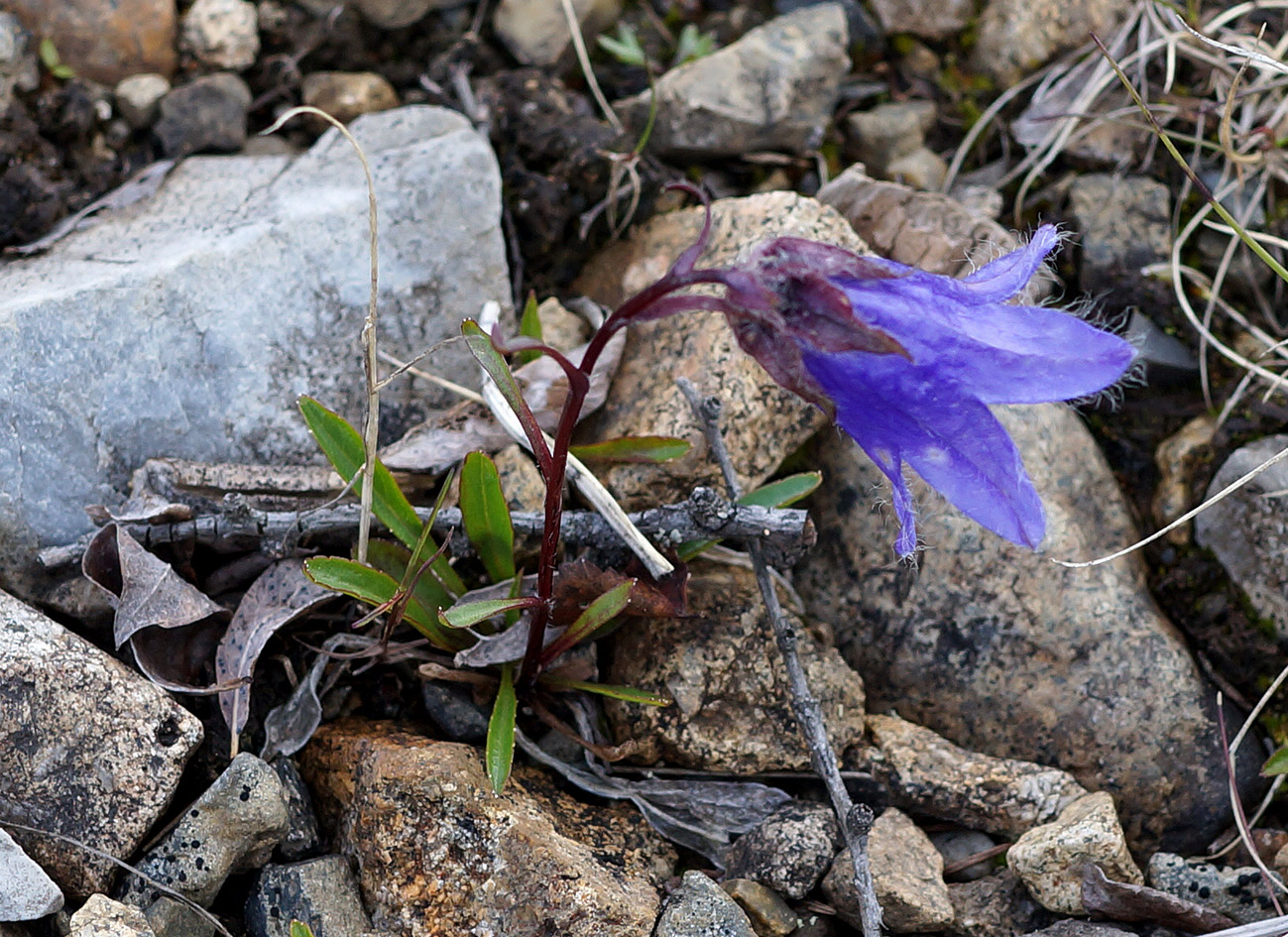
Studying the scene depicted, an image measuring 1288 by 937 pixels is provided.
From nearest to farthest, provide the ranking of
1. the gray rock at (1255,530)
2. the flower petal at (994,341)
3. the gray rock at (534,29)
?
the flower petal at (994,341), the gray rock at (1255,530), the gray rock at (534,29)

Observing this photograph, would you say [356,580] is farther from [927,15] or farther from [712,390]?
[927,15]

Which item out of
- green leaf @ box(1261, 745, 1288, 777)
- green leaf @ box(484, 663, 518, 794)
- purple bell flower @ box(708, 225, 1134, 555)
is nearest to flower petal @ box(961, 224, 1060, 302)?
purple bell flower @ box(708, 225, 1134, 555)

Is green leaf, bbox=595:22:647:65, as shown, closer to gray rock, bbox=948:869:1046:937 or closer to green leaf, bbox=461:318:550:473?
green leaf, bbox=461:318:550:473

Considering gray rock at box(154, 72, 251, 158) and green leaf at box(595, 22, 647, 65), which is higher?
gray rock at box(154, 72, 251, 158)

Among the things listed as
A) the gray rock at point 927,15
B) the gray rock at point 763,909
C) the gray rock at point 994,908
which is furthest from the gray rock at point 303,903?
the gray rock at point 927,15

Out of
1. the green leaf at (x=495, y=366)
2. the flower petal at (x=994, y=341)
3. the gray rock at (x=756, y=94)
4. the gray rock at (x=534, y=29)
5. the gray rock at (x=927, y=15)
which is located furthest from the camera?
the gray rock at (x=927, y=15)

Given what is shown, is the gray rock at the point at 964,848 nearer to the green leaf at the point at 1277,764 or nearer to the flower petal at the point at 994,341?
the green leaf at the point at 1277,764
